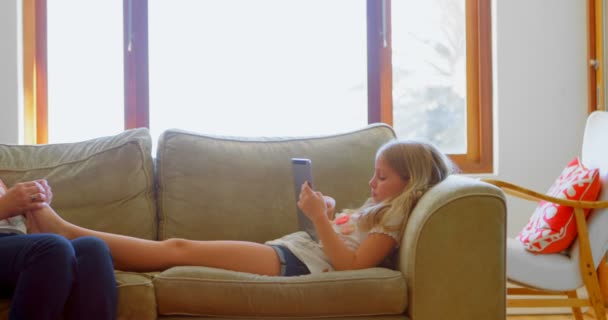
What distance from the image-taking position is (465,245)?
72.2 inches

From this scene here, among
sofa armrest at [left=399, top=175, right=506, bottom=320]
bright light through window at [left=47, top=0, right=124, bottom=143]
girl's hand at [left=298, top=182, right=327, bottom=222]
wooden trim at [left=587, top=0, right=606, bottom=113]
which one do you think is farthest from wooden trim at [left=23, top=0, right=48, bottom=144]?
wooden trim at [left=587, top=0, right=606, bottom=113]

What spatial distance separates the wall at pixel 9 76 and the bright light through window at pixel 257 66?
617 millimetres

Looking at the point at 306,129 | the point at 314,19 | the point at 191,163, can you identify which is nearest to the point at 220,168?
the point at 191,163

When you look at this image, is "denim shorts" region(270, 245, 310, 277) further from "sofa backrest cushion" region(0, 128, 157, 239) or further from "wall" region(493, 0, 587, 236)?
"wall" region(493, 0, 587, 236)

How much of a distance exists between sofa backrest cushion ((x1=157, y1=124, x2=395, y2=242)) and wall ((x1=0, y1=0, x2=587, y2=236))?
40.9 inches

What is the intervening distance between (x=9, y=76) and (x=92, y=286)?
5.94ft

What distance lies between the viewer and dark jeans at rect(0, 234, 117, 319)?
168cm

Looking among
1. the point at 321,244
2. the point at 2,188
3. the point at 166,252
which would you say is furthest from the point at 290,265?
the point at 2,188

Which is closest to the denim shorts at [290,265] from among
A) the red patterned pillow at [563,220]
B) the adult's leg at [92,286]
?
the adult's leg at [92,286]

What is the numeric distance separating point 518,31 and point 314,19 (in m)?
0.99

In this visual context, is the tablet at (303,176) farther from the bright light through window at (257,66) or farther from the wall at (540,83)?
the wall at (540,83)

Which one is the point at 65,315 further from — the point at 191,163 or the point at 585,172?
the point at 585,172

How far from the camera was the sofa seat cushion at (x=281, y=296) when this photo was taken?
1841 mm

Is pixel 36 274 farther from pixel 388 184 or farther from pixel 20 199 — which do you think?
pixel 388 184
